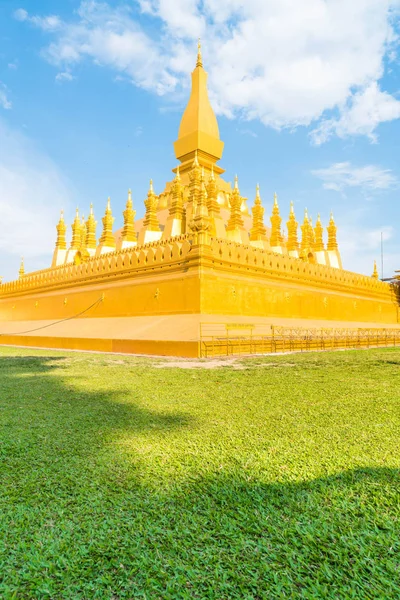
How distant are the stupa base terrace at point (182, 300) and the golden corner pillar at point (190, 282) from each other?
44mm

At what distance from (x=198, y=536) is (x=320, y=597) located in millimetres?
489

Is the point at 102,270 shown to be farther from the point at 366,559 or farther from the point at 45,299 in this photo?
the point at 366,559

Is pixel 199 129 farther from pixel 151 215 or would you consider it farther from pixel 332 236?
pixel 332 236

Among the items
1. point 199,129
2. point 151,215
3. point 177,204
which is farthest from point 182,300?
point 199,129

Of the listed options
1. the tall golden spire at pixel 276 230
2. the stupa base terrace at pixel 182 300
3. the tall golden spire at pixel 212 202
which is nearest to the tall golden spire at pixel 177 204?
the tall golden spire at pixel 212 202

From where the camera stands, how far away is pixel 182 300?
1179 cm

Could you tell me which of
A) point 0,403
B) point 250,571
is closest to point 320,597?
point 250,571

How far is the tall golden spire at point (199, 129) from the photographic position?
70.0ft

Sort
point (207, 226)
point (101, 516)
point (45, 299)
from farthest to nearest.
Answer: point (45, 299) → point (207, 226) → point (101, 516)

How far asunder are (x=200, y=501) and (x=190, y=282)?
9.93 meters

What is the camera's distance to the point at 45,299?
61.0 feet

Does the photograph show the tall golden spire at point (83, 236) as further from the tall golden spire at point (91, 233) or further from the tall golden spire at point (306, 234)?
the tall golden spire at point (306, 234)

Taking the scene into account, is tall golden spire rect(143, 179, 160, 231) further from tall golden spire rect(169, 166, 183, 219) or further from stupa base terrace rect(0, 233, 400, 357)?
stupa base terrace rect(0, 233, 400, 357)

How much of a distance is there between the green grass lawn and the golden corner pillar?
247 inches
